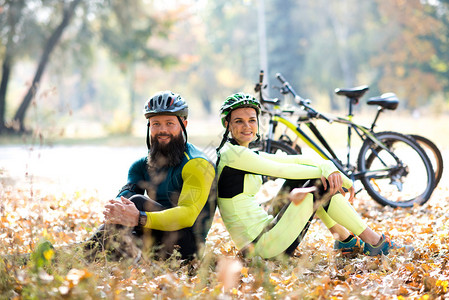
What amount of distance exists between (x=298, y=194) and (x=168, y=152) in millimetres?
1026

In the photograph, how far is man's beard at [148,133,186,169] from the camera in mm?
4168

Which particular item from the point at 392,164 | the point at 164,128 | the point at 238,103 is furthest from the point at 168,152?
the point at 392,164

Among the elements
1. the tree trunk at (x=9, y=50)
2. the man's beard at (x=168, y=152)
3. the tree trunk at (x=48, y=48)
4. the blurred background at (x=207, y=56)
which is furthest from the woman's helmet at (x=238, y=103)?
the tree trunk at (x=48, y=48)

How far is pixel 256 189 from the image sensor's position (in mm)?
4422

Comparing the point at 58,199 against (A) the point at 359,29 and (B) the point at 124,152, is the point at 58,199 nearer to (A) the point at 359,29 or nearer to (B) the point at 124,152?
(B) the point at 124,152

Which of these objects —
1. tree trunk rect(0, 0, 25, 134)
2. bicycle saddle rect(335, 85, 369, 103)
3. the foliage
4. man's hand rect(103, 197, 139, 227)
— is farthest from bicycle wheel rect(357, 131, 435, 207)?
tree trunk rect(0, 0, 25, 134)

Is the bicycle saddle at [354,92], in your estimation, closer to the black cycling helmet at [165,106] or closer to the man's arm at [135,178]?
the black cycling helmet at [165,106]

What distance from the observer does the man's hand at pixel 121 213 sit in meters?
3.89

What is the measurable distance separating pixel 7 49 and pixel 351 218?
22038 millimetres

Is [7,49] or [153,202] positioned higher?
[7,49]

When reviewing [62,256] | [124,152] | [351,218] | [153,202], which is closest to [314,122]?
[351,218]

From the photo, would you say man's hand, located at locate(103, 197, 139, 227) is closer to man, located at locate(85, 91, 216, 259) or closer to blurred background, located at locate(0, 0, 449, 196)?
man, located at locate(85, 91, 216, 259)

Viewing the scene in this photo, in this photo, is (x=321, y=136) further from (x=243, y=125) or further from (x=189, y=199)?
(x=189, y=199)

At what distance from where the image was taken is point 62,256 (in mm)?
3676
